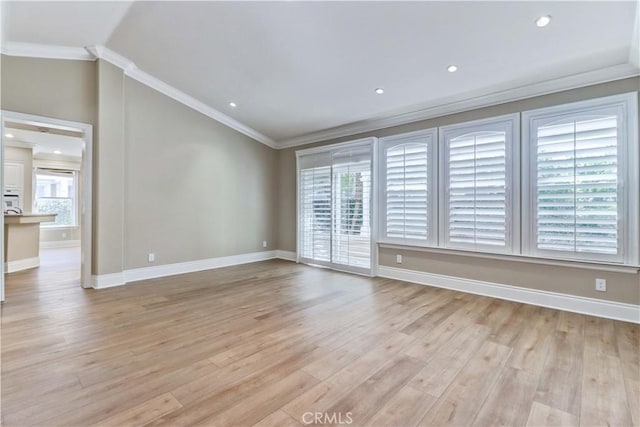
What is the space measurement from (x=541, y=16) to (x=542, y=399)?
2.96 m

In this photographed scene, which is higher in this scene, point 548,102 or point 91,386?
point 548,102

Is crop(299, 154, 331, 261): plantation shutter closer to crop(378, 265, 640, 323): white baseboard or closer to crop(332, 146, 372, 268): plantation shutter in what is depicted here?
crop(332, 146, 372, 268): plantation shutter

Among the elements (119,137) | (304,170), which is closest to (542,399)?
(304,170)

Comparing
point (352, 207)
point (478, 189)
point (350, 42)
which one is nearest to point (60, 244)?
point (352, 207)

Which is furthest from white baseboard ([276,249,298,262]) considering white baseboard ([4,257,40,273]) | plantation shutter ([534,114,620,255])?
white baseboard ([4,257,40,273])

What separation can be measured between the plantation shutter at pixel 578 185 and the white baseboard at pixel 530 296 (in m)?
0.57

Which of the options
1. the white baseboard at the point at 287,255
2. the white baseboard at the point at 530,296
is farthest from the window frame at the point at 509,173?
the white baseboard at the point at 287,255

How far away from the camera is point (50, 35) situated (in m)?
3.57

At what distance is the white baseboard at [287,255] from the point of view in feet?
21.1

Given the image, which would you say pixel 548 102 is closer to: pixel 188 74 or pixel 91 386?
pixel 188 74

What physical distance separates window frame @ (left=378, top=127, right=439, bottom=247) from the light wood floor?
1.03m

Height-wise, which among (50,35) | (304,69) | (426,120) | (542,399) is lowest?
(542,399)

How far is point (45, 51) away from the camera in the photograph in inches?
150

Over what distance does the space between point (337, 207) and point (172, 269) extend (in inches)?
122
